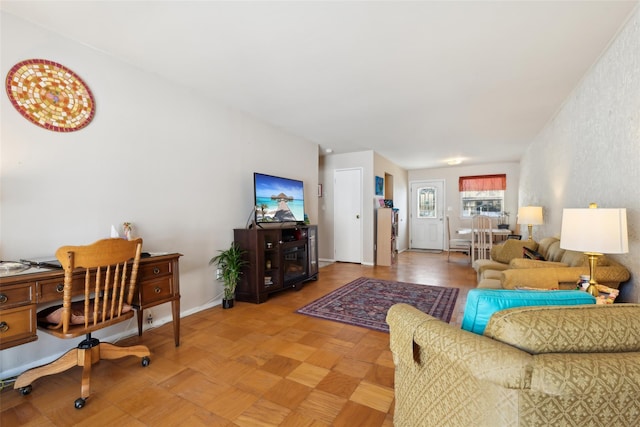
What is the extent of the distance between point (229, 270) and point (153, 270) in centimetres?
110

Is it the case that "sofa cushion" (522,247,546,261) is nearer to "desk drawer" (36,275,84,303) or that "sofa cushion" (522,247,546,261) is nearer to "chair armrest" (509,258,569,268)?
"chair armrest" (509,258,569,268)

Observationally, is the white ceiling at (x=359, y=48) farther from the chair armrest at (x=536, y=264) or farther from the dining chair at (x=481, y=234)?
the dining chair at (x=481, y=234)

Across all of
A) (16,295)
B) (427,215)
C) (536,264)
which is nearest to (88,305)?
(16,295)

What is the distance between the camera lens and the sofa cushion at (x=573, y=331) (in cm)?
83

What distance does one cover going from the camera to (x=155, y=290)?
2.14 m

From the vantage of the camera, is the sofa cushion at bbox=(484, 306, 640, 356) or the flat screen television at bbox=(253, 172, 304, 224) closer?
the sofa cushion at bbox=(484, 306, 640, 356)

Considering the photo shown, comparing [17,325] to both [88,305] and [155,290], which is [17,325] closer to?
[88,305]

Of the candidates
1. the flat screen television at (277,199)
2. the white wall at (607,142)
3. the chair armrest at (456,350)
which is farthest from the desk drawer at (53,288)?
the white wall at (607,142)

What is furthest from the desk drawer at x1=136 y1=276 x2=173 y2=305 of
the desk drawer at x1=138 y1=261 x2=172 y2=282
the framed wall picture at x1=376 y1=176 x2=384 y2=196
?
the framed wall picture at x1=376 y1=176 x2=384 y2=196

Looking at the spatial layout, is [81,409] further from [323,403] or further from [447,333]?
[447,333]

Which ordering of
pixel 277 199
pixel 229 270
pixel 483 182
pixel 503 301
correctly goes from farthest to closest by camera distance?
pixel 483 182 < pixel 277 199 < pixel 229 270 < pixel 503 301

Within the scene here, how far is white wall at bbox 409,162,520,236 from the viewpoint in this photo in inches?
279

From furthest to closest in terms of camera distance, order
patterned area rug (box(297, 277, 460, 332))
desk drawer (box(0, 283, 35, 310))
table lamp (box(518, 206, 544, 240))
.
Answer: table lamp (box(518, 206, 544, 240))
patterned area rug (box(297, 277, 460, 332))
desk drawer (box(0, 283, 35, 310))

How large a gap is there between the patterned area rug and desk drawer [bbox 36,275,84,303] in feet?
6.43
